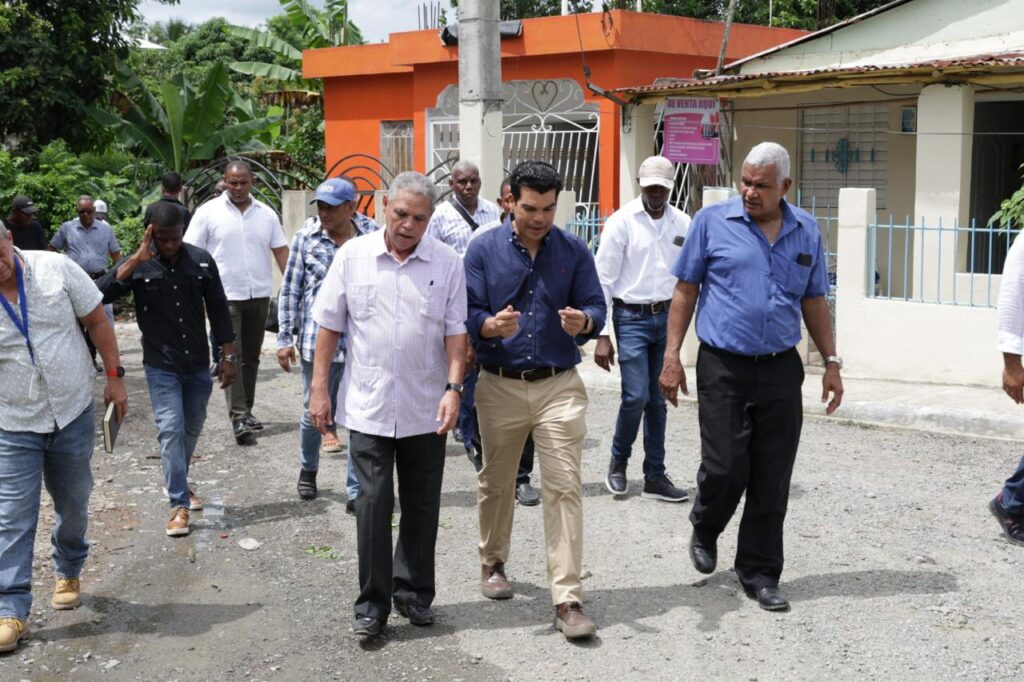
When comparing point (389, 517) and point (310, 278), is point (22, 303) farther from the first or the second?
point (310, 278)

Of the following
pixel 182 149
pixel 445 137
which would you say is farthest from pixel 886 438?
pixel 182 149

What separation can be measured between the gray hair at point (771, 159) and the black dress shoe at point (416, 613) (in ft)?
7.86

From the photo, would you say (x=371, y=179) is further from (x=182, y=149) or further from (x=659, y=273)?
(x=659, y=273)

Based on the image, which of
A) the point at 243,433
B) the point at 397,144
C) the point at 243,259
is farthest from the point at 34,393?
the point at 397,144

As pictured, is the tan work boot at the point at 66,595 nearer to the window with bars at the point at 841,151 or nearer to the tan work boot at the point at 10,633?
the tan work boot at the point at 10,633

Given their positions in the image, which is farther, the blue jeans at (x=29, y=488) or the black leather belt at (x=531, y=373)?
the black leather belt at (x=531, y=373)

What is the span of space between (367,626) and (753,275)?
224 centimetres

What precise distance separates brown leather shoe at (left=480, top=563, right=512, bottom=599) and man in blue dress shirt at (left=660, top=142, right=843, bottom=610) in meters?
1.02

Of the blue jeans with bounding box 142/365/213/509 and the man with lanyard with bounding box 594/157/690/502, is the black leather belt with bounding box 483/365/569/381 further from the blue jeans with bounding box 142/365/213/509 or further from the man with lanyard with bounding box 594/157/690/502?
the blue jeans with bounding box 142/365/213/509

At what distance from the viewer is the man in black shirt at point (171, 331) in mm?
6910

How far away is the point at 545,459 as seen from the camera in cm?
538

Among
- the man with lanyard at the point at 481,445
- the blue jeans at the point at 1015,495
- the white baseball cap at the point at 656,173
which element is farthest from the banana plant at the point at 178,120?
the blue jeans at the point at 1015,495

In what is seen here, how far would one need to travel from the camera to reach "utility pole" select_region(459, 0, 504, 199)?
11.5 m

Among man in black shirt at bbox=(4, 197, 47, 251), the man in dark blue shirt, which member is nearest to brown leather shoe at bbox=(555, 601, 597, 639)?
the man in dark blue shirt
